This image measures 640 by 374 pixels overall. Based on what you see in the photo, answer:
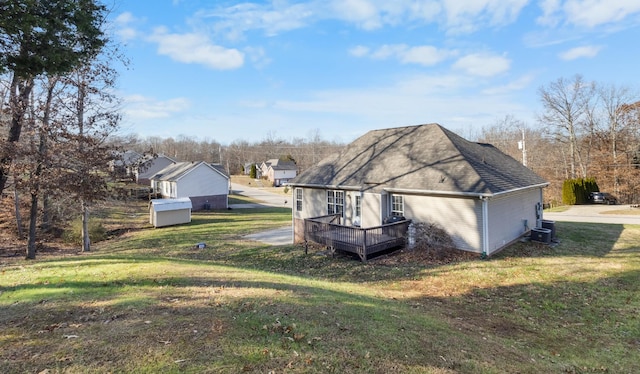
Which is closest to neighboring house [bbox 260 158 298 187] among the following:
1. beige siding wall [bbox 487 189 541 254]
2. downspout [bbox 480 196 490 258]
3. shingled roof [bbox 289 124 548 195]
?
shingled roof [bbox 289 124 548 195]

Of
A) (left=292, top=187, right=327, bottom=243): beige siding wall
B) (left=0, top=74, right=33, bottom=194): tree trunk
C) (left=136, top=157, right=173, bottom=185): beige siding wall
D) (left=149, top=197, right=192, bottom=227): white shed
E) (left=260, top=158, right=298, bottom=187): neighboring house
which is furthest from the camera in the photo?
(left=260, top=158, right=298, bottom=187): neighboring house

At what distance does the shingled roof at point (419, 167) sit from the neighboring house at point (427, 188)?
0.11 ft

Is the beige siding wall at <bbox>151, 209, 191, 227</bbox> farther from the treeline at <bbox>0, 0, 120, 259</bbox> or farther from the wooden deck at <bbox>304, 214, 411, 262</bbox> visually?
the wooden deck at <bbox>304, 214, 411, 262</bbox>

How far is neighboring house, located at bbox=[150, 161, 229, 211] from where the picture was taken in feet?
119

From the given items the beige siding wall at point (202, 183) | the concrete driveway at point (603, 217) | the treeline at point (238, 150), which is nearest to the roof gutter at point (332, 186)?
the concrete driveway at point (603, 217)

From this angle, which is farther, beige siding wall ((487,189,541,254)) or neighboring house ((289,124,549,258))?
beige siding wall ((487,189,541,254))

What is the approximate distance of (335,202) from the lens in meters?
17.4

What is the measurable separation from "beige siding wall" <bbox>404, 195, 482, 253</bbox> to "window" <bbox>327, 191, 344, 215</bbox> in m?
3.70

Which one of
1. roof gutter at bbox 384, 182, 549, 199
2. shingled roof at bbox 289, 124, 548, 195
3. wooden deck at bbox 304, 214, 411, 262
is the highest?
shingled roof at bbox 289, 124, 548, 195

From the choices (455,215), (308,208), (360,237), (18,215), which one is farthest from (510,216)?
(18,215)

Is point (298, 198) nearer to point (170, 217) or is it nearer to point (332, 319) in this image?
point (170, 217)

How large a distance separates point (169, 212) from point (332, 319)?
24337 mm

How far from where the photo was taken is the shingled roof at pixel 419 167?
13.7m

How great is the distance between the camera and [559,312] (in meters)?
8.30
